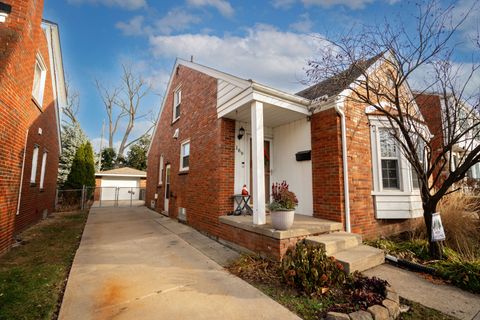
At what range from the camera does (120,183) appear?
23.3m

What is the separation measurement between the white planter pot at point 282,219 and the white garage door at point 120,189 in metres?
21.4

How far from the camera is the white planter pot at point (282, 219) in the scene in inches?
159

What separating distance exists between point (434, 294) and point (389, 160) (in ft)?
12.2

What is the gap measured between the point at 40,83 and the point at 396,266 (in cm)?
1135

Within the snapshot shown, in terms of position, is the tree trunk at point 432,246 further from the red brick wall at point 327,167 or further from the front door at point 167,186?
the front door at point 167,186

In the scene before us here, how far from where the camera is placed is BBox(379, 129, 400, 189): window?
605 cm

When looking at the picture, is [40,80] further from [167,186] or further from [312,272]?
[312,272]

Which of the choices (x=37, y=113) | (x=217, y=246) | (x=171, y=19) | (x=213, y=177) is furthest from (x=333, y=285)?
(x=37, y=113)

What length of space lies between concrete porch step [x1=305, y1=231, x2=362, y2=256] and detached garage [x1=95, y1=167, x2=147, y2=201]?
20938 millimetres

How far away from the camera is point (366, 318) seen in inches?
91.9

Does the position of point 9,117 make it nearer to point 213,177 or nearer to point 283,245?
point 213,177

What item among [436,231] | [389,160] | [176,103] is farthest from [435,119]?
[176,103]

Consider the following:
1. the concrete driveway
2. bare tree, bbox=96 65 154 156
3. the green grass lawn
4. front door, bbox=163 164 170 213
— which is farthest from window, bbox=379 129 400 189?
bare tree, bbox=96 65 154 156

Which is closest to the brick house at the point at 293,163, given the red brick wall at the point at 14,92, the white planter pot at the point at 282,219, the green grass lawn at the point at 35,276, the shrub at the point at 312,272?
the white planter pot at the point at 282,219
